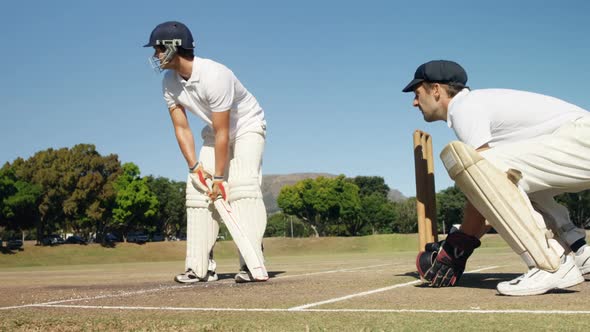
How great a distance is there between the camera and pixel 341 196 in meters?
99.8

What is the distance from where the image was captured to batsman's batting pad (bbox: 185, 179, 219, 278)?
7555 mm

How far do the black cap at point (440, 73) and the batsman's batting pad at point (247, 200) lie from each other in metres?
2.66

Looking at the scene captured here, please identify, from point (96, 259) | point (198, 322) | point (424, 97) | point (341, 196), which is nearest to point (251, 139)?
point (424, 97)

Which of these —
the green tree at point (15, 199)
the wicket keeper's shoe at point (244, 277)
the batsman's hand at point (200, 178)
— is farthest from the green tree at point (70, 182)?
the wicket keeper's shoe at point (244, 277)

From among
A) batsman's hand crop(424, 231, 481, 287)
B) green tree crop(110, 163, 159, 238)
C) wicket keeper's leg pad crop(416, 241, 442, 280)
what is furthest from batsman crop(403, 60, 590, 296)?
green tree crop(110, 163, 159, 238)

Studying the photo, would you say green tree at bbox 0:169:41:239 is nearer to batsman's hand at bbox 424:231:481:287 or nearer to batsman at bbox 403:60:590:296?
batsman's hand at bbox 424:231:481:287

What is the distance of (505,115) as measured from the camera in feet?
15.8

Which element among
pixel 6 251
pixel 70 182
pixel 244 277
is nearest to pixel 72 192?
pixel 70 182

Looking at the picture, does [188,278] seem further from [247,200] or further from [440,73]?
[440,73]

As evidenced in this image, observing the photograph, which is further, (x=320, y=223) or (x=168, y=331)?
(x=320, y=223)

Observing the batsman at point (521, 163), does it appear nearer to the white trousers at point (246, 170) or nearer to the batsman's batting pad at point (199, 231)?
the white trousers at point (246, 170)

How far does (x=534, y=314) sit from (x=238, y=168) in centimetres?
454

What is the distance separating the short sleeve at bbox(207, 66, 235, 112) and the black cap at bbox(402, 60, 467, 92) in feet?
7.97

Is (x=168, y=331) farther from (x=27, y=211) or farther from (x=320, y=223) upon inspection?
(x=320, y=223)
